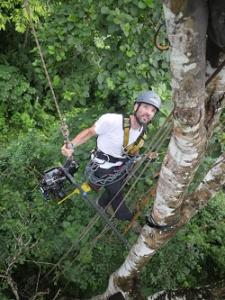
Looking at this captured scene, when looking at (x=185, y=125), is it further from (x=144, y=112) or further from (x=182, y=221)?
(x=182, y=221)

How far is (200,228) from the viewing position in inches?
215

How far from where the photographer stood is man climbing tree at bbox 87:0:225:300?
1.72 metres

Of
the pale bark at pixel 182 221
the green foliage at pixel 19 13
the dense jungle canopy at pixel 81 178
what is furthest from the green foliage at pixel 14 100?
the pale bark at pixel 182 221

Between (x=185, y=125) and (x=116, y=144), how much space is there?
1773mm

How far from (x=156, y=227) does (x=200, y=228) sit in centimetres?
219

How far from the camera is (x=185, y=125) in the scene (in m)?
2.26

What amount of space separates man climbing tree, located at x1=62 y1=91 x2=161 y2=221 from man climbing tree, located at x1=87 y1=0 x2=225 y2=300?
0.71 metres

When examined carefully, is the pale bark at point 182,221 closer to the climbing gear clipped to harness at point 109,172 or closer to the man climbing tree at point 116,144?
the man climbing tree at point 116,144

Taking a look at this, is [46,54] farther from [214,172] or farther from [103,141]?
[214,172]

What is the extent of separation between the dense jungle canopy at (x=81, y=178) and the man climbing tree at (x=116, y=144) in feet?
1.41

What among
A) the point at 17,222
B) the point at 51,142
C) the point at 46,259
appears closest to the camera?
the point at 17,222

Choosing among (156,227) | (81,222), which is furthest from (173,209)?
(81,222)

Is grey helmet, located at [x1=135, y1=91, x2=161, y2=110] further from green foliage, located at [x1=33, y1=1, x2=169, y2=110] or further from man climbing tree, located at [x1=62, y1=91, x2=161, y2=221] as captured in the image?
green foliage, located at [x1=33, y1=1, x2=169, y2=110]

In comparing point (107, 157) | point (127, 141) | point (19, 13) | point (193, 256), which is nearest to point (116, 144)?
point (127, 141)
